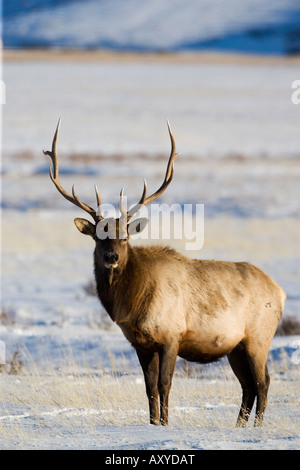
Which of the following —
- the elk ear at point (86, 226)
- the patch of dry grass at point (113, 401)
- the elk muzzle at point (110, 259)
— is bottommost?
the patch of dry grass at point (113, 401)

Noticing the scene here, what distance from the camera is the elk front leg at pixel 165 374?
712 cm

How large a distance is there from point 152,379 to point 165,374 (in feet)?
0.67

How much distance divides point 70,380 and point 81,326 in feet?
10.4

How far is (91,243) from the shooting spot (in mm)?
20984

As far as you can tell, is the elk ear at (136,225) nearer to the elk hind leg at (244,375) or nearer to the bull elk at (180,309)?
the bull elk at (180,309)

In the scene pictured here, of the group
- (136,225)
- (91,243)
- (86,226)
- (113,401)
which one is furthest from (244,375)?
(91,243)

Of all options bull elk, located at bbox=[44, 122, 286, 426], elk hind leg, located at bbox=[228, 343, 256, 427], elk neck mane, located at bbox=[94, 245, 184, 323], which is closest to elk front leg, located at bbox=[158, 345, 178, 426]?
bull elk, located at bbox=[44, 122, 286, 426]

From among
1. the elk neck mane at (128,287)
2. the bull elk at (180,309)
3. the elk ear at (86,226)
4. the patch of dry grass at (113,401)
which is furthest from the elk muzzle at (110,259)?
the patch of dry grass at (113,401)

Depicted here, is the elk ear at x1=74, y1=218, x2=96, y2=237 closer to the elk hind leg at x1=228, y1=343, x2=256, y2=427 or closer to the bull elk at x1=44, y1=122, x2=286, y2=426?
the bull elk at x1=44, y1=122, x2=286, y2=426

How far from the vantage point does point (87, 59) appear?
319ft

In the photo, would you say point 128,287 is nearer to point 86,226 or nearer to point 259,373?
point 86,226

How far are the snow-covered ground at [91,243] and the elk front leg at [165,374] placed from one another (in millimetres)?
129

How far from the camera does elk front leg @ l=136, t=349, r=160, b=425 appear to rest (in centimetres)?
725

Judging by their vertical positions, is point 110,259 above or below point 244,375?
above
